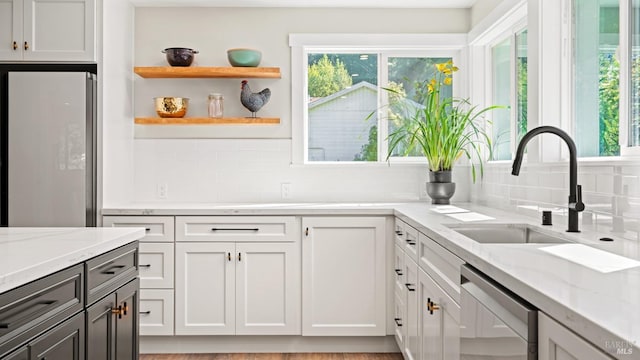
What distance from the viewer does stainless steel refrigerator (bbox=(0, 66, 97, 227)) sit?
323cm

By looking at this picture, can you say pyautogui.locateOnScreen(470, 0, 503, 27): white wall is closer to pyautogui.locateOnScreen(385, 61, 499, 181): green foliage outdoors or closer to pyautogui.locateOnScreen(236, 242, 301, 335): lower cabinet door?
pyautogui.locateOnScreen(385, 61, 499, 181): green foliage outdoors

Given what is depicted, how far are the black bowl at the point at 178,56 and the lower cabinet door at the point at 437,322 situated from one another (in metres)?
2.22

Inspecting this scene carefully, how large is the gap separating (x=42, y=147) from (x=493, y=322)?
9.44ft

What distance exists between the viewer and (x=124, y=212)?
3.37 metres

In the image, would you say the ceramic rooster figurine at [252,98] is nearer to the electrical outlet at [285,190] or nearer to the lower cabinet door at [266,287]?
the electrical outlet at [285,190]

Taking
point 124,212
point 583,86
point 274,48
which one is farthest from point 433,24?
point 124,212

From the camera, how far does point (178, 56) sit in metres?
3.71

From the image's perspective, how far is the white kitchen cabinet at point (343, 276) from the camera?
3.39m

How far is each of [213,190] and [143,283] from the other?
2.84ft

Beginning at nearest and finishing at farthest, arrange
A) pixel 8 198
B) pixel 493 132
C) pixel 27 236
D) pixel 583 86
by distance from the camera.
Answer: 1. pixel 27 236
2. pixel 583 86
3. pixel 8 198
4. pixel 493 132

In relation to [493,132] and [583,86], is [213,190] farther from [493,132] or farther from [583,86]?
[583,86]

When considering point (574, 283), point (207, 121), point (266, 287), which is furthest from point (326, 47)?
point (574, 283)

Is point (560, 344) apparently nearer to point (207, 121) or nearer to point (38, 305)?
point (38, 305)

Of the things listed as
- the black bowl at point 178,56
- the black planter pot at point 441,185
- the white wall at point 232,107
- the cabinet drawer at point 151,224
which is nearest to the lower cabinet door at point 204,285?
the cabinet drawer at point 151,224
